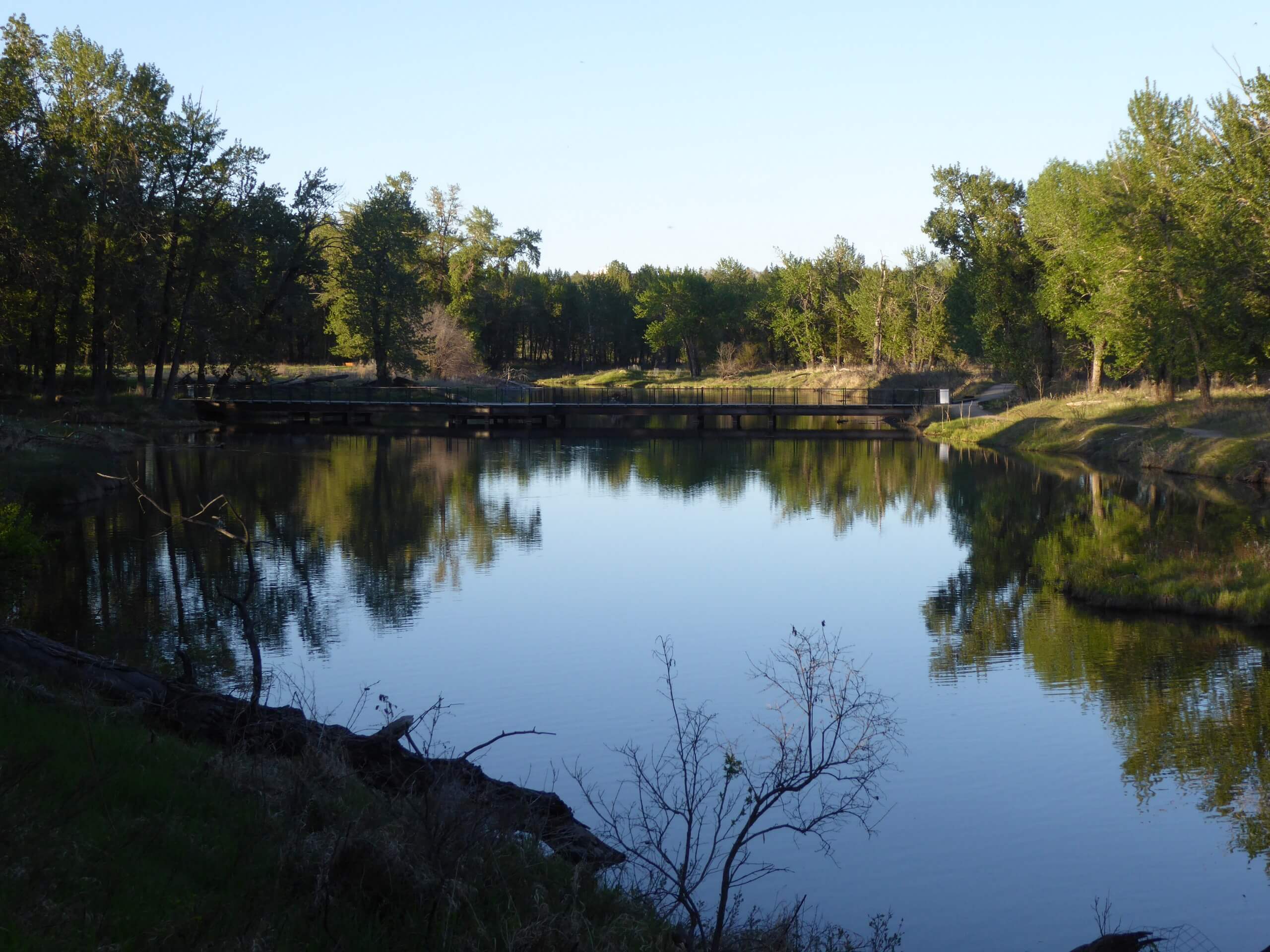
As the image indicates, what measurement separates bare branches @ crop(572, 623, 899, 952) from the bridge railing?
144 feet

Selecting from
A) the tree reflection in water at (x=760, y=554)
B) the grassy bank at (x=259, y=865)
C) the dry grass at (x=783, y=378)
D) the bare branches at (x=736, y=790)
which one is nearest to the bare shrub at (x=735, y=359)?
the dry grass at (x=783, y=378)

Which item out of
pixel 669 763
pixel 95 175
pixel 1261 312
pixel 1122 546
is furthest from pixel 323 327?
pixel 669 763

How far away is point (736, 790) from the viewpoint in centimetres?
1042

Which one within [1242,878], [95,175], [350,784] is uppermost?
[95,175]

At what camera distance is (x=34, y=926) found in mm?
4703

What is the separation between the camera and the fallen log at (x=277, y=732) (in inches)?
331

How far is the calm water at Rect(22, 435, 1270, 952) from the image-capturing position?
9266mm

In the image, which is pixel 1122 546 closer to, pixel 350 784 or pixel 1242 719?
pixel 1242 719

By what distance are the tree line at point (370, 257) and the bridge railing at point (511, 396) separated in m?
1.78

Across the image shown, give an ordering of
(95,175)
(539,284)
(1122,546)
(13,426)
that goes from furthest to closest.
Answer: (539,284) → (95,175) → (13,426) → (1122,546)

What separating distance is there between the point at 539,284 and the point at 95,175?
232 feet

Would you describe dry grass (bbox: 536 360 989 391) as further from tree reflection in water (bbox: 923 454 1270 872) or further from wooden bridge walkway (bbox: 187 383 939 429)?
tree reflection in water (bbox: 923 454 1270 872)

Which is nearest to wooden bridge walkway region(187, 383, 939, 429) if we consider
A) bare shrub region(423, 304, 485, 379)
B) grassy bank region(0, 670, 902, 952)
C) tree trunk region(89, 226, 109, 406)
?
tree trunk region(89, 226, 109, 406)

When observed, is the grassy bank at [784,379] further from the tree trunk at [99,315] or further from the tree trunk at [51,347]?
the tree trunk at [51,347]
